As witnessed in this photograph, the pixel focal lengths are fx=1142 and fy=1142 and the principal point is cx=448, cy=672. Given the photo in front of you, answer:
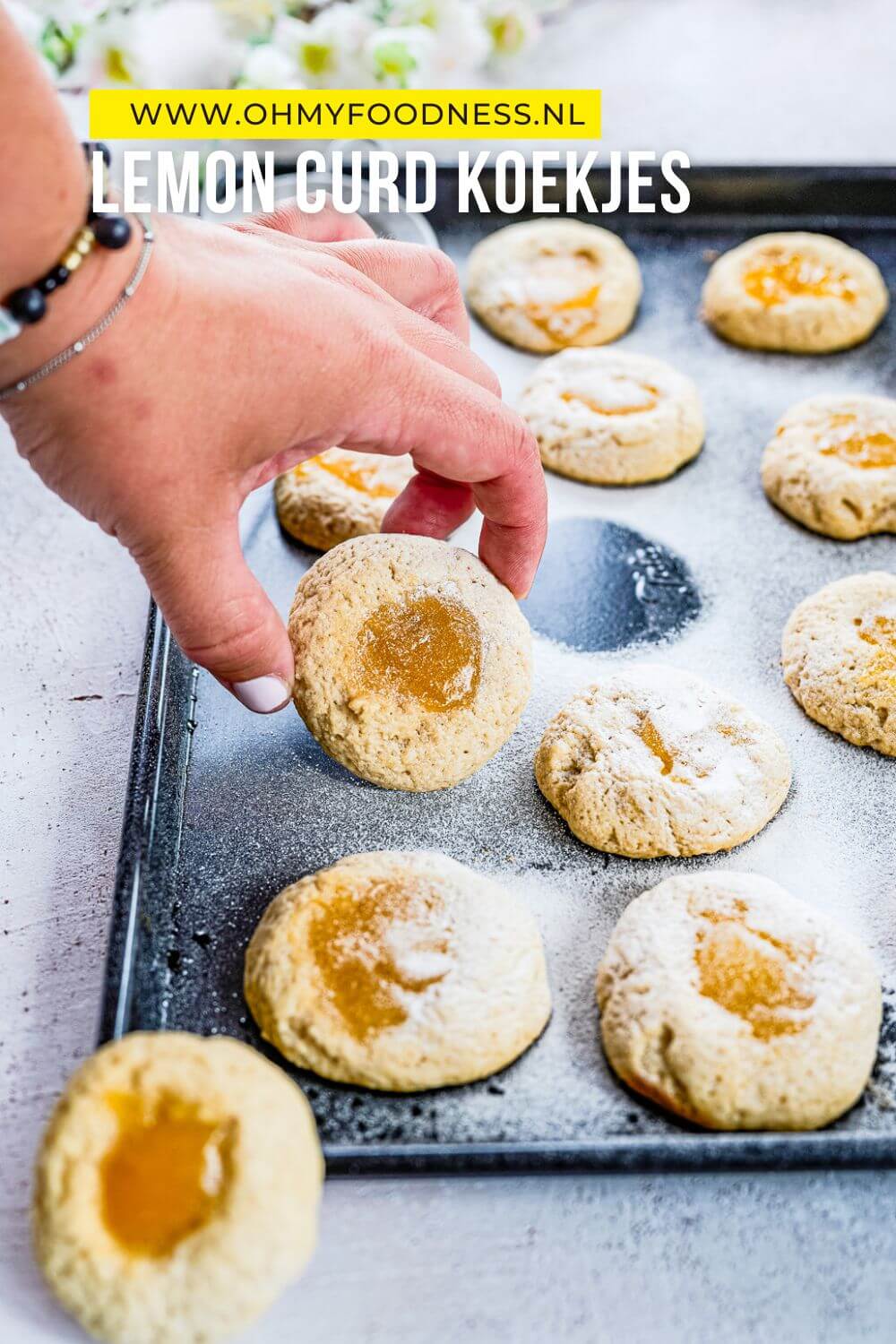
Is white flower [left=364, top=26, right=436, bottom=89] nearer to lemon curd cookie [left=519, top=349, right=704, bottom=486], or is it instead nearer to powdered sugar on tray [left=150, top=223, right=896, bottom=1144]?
lemon curd cookie [left=519, top=349, right=704, bottom=486]

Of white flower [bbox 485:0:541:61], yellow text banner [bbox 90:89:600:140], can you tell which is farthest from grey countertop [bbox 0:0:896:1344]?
white flower [bbox 485:0:541:61]

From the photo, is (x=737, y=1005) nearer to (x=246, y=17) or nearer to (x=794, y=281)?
(x=794, y=281)

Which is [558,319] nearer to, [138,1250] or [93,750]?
[93,750]

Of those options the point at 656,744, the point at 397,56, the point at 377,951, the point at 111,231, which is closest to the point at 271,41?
the point at 397,56

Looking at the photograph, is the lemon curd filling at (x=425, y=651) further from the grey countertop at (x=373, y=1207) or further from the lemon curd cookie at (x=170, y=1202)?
the lemon curd cookie at (x=170, y=1202)

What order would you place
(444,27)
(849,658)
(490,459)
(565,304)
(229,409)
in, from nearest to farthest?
1. (229,409)
2. (490,459)
3. (849,658)
4. (565,304)
5. (444,27)

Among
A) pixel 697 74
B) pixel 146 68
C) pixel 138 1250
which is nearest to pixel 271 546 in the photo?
pixel 138 1250

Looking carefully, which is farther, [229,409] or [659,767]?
[659,767]
